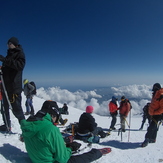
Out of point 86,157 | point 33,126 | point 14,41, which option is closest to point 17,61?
point 14,41

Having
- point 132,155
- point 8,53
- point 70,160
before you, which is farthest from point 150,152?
point 8,53

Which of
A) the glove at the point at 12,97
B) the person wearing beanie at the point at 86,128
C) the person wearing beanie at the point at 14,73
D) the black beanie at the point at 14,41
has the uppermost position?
the black beanie at the point at 14,41

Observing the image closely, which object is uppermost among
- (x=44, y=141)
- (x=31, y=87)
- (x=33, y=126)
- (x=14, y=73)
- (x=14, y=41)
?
(x=14, y=41)

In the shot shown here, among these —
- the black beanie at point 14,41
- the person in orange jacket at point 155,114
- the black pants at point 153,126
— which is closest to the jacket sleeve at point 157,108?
the person in orange jacket at point 155,114

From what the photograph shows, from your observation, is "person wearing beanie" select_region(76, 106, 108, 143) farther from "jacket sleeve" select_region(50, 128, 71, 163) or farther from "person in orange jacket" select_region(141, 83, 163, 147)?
"jacket sleeve" select_region(50, 128, 71, 163)

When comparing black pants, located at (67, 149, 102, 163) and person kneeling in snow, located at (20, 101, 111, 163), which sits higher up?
person kneeling in snow, located at (20, 101, 111, 163)

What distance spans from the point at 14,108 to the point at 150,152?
4.86m

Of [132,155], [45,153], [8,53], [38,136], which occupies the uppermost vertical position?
[8,53]

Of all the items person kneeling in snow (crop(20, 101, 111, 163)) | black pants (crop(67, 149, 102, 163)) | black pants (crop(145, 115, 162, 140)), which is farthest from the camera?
black pants (crop(145, 115, 162, 140))

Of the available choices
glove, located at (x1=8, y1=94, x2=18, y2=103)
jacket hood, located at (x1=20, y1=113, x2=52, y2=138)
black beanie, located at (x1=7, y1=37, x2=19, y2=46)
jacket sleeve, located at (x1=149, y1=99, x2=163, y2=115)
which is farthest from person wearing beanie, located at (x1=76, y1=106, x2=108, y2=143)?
black beanie, located at (x1=7, y1=37, x2=19, y2=46)

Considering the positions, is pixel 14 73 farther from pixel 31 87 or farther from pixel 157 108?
pixel 157 108

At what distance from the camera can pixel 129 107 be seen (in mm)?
8828

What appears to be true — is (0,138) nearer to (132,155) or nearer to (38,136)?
(38,136)

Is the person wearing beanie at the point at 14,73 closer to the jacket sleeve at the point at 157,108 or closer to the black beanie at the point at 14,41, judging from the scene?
the black beanie at the point at 14,41
